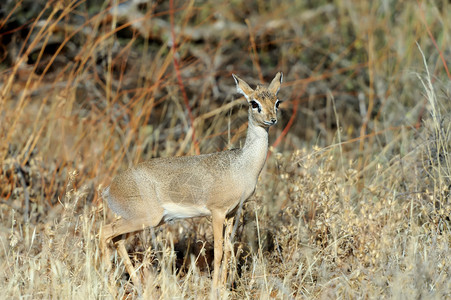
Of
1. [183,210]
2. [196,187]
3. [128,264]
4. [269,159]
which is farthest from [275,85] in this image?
[269,159]

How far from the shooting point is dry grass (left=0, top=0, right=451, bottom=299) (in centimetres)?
408

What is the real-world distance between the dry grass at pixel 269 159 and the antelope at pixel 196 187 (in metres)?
0.22

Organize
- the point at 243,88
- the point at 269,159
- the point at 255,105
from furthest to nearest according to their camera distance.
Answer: the point at 269,159, the point at 243,88, the point at 255,105

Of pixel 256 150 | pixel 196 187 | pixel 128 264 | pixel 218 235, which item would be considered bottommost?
pixel 128 264

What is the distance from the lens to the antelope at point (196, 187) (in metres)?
4.17

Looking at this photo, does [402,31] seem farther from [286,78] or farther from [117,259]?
[117,259]

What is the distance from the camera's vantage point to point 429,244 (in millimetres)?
4461

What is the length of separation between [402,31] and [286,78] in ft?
5.42

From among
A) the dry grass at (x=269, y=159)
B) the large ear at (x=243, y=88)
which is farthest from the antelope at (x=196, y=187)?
the dry grass at (x=269, y=159)

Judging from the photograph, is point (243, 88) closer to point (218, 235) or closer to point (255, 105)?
point (255, 105)

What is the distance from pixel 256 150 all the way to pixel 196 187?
48 centimetres

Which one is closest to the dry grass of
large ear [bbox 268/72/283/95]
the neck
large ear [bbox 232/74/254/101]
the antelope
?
the antelope

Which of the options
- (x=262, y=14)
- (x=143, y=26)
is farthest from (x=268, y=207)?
(x=262, y=14)

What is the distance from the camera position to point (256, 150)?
13.9 ft
